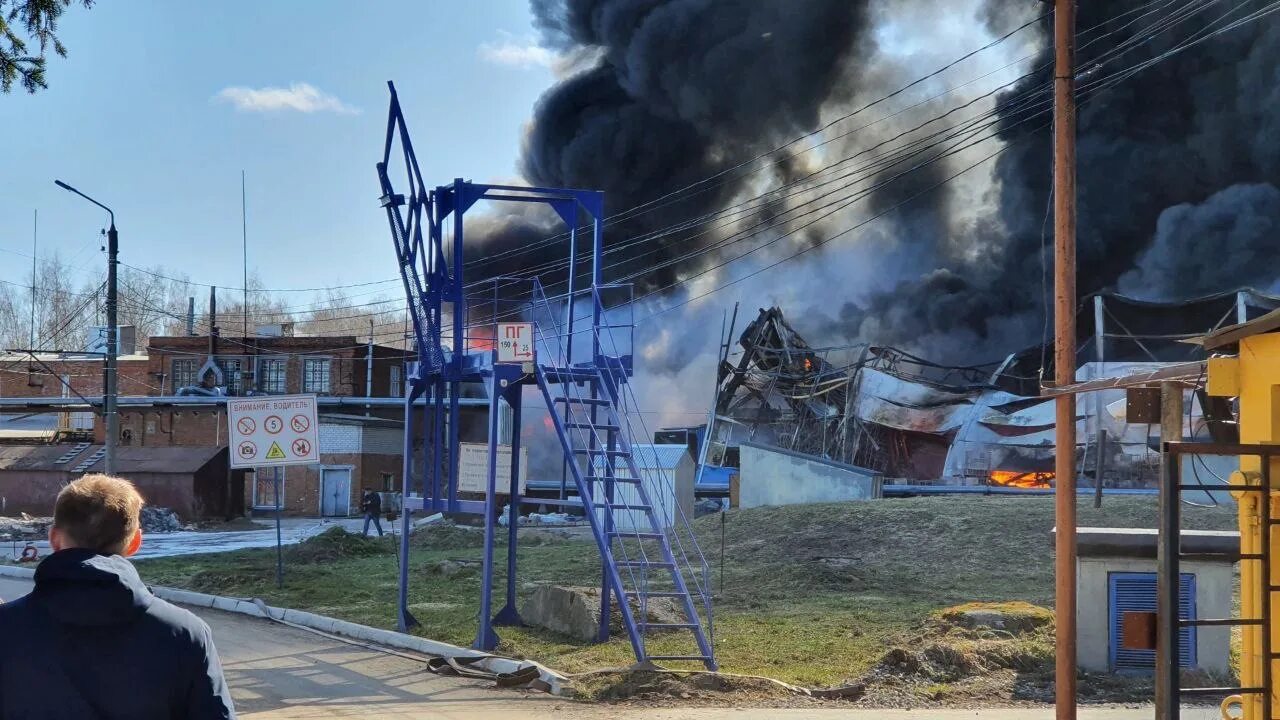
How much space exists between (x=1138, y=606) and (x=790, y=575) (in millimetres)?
8576

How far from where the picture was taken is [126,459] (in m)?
39.8

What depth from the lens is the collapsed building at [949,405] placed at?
3756 centimetres

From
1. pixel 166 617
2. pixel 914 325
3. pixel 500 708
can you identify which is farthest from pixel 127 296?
pixel 166 617

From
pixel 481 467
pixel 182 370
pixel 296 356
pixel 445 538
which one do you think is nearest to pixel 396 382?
pixel 296 356

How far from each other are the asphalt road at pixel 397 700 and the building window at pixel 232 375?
139 ft

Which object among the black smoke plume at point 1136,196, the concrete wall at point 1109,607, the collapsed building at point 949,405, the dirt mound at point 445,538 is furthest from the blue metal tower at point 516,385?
the black smoke plume at point 1136,196

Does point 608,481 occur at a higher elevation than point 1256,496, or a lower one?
lower

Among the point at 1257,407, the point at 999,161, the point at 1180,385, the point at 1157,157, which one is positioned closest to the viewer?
the point at 1257,407

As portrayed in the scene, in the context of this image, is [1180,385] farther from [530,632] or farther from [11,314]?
[11,314]

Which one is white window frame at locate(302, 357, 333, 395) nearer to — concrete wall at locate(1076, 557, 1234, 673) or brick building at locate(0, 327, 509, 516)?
brick building at locate(0, 327, 509, 516)

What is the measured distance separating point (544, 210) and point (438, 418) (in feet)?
155

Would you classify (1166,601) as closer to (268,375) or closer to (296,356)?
(296,356)

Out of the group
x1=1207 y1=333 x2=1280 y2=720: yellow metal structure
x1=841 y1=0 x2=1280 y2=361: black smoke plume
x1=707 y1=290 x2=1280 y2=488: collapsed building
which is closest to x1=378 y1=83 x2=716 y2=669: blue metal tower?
x1=1207 y1=333 x2=1280 y2=720: yellow metal structure

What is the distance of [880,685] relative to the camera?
10852 millimetres
